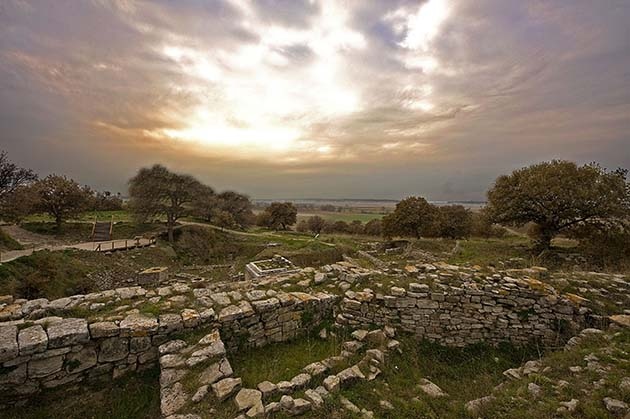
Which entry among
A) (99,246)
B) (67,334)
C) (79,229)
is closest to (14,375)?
(67,334)

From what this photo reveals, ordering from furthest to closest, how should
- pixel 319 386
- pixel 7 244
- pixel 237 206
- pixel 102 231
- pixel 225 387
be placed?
pixel 237 206 → pixel 102 231 → pixel 7 244 → pixel 319 386 → pixel 225 387

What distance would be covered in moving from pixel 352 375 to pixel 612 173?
63.2 ft

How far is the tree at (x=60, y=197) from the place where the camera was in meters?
21.0

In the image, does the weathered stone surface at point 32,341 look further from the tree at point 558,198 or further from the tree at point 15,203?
the tree at point 558,198

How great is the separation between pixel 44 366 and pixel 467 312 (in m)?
9.00

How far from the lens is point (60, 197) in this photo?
70.7ft

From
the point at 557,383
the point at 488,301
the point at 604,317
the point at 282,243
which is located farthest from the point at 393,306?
the point at 282,243

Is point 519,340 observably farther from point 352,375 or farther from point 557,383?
point 352,375

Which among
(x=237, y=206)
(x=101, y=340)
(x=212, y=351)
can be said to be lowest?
(x=212, y=351)

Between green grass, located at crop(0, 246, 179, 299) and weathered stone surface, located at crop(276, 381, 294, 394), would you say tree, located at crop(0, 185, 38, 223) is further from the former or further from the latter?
weathered stone surface, located at crop(276, 381, 294, 394)

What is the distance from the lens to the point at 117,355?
4.45 meters

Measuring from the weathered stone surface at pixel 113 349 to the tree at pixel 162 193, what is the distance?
22418 millimetres

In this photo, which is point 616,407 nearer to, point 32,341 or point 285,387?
point 285,387

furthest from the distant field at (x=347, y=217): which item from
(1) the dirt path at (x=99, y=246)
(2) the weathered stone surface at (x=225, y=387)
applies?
(2) the weathered stone surface at (x=225, y=387)
